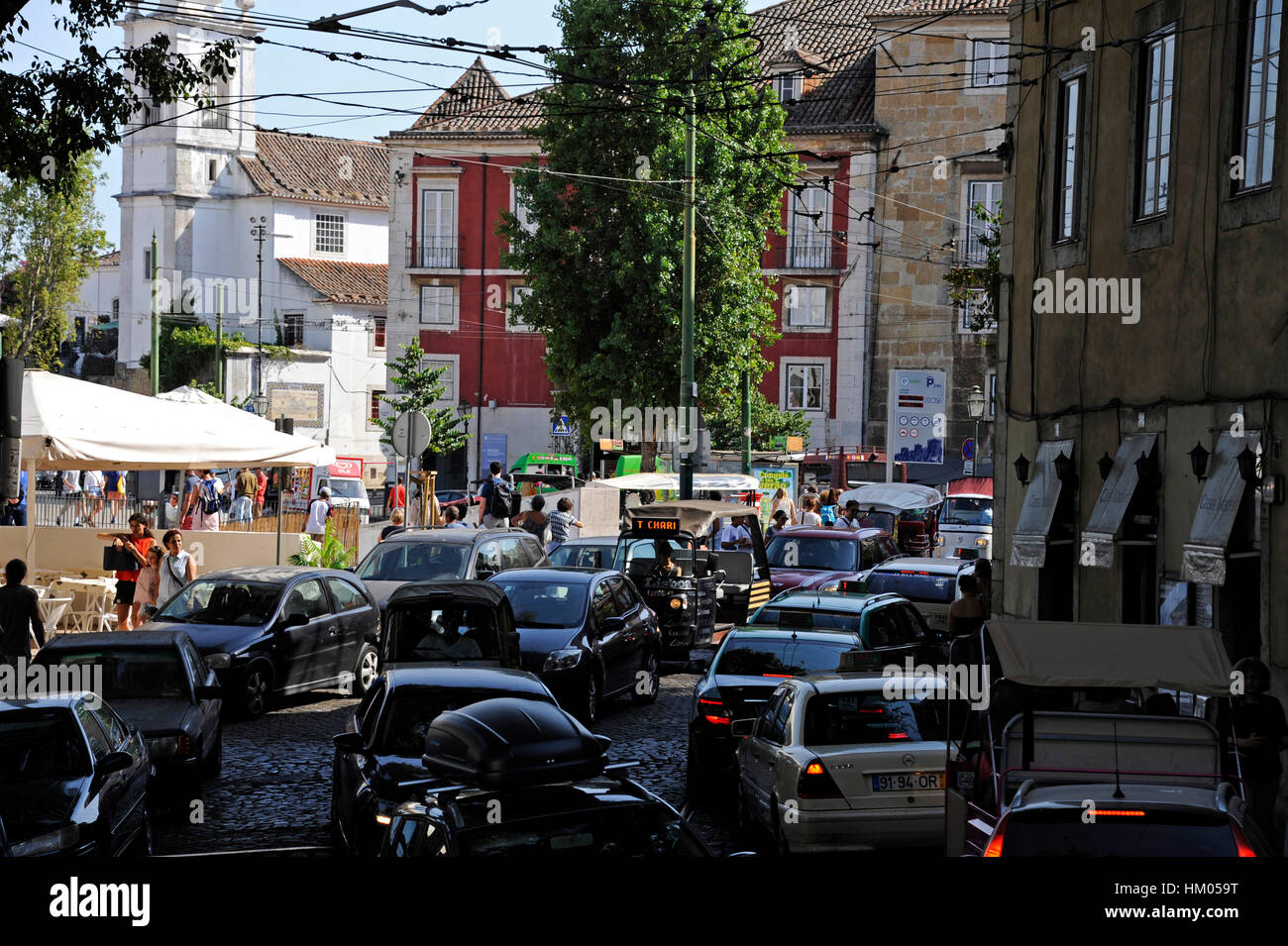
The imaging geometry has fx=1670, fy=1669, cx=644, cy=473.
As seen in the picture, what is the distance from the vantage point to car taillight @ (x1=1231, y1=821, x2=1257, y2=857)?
7.57m

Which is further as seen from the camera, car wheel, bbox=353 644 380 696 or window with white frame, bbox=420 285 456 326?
window with white frame, bbox=420 285 456 326

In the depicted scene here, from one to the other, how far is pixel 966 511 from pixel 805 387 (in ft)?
69.7

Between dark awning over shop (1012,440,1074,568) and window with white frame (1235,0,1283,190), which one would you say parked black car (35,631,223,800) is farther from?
window with white frame (1235,0,1283,190)

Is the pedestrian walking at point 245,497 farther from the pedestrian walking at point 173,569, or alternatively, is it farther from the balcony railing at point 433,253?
the pedestrian walking at point 173,569

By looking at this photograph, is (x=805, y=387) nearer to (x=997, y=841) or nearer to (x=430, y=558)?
(x=430, y=558)

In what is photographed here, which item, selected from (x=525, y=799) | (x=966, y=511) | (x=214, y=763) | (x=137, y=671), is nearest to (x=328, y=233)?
(x=966, y=511)

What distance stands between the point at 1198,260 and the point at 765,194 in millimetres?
28760

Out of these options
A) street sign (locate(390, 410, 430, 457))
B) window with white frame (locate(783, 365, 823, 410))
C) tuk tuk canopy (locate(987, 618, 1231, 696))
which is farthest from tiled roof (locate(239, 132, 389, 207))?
tuk tuk canopy (locate(987, 618, 1231, 696))

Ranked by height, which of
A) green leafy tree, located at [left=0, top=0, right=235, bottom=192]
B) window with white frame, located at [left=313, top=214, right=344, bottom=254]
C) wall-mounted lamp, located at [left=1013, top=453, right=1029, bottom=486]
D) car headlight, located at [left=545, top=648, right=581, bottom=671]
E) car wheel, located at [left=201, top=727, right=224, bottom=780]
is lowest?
car wheel, located at [left=201, top=727, right=224, bottom=780]

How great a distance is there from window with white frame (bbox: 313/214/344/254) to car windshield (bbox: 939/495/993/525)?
56844 millimetres

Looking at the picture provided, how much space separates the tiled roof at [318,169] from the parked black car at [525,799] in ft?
271

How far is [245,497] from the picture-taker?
44.0 meters
